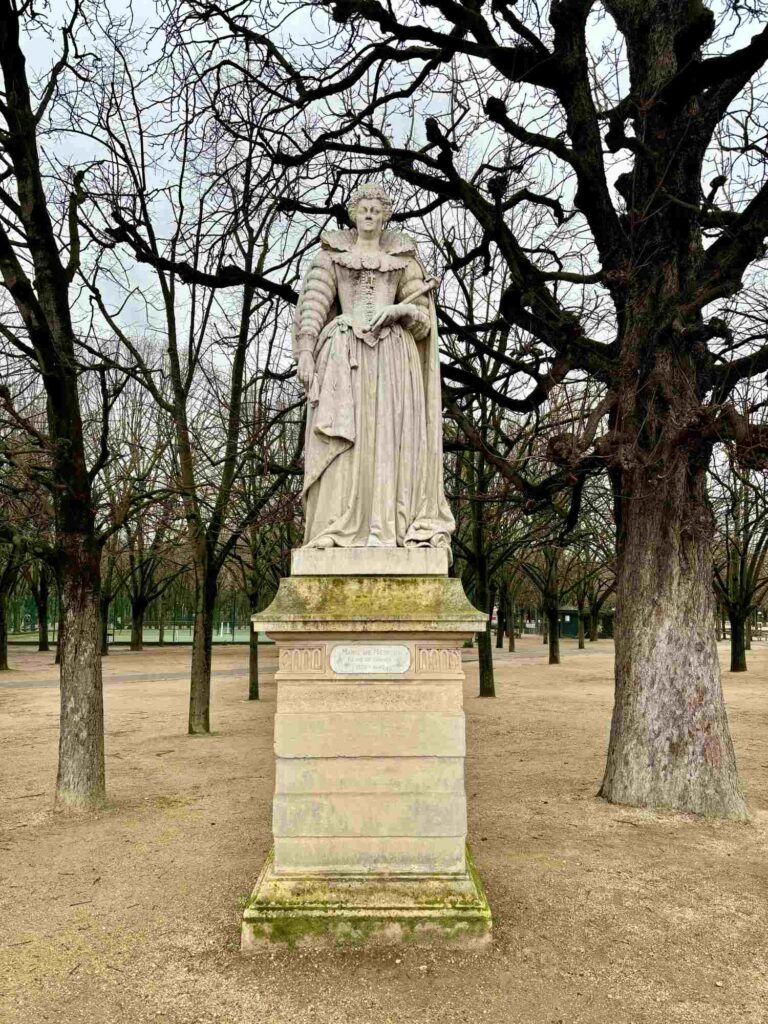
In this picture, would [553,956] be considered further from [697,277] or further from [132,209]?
[132,209]

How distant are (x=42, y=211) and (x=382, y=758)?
6855mm

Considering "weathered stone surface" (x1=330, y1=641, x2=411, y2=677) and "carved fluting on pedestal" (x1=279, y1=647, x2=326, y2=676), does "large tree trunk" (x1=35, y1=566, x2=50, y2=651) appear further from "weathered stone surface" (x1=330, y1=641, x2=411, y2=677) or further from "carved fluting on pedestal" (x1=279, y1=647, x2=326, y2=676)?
"weathered stone surface" (x1=330, y1=641, x2=411, y2=677)

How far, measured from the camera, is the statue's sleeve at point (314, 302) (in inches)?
200

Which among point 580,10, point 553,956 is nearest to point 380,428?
point 553,956

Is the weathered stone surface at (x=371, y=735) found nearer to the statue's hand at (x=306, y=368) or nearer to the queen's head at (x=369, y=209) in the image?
the statue's hand at (x=306, y=368)

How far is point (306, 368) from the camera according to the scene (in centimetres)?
501

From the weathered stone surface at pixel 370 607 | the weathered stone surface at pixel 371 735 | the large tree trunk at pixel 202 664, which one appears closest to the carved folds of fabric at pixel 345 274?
the weathered stone surface at pixel 370 607

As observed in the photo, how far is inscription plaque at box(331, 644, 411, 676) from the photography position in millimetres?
4590

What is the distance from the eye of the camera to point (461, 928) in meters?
4.32

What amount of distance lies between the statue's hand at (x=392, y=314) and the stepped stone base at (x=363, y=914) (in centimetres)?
343

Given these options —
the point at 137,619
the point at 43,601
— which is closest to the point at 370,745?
the point at 43,601

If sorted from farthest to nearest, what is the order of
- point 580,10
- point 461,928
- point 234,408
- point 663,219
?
point 234,408
point 663,219
point 580,10
point 461,928

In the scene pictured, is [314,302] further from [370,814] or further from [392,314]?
[370,814]

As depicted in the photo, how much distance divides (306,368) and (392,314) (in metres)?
0.67
